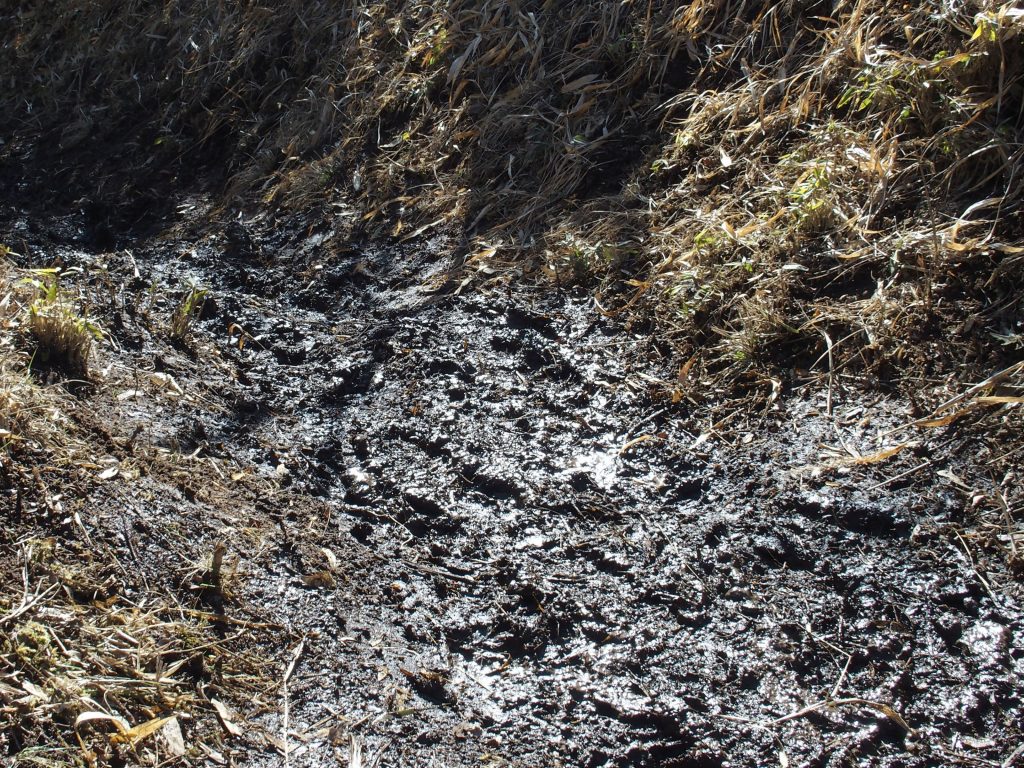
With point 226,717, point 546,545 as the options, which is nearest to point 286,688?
point 226,717

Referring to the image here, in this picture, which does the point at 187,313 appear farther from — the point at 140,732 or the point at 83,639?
the point at 140,732

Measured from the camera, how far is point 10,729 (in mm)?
1752

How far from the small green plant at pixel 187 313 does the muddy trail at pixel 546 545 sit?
54 mm

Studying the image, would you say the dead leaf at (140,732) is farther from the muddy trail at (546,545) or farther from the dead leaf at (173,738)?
the muddy trail at (546,545)

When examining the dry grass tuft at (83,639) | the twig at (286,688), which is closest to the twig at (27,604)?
the dry grass tuft at (83,639)

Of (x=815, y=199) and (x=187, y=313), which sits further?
(x=187, y=313)

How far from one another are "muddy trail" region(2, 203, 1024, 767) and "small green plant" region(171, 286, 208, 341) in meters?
0.05

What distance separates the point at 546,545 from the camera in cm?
262

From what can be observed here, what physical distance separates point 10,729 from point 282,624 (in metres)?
0.70

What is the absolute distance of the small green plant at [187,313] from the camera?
3.53 metres

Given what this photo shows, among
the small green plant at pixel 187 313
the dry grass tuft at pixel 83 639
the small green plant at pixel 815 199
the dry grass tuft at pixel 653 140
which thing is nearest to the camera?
the dry grass tuft at pixel 83 639

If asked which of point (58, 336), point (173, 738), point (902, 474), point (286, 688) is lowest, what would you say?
point (902, 474)

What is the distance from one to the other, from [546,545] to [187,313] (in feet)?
6.44

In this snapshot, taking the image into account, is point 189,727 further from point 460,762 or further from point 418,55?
point 418,55
